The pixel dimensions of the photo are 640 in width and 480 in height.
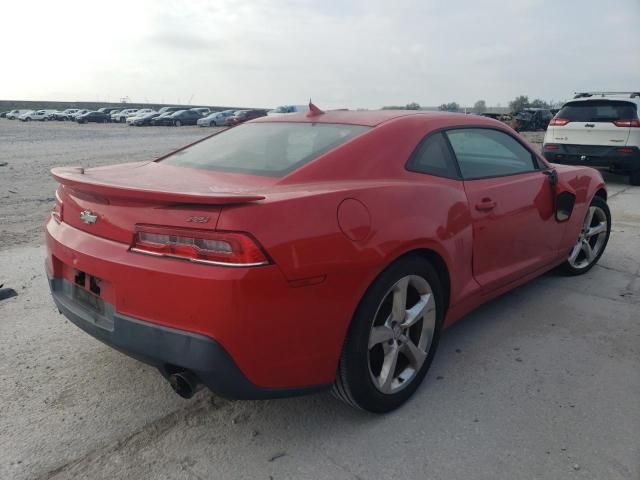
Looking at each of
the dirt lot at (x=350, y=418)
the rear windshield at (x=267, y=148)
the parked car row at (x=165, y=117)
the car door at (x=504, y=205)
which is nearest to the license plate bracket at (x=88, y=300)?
the dirt lot at (x=350, y=418)

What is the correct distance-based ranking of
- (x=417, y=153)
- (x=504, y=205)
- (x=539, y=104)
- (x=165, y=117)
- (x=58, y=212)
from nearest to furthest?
(x=58, y=212) → (x=417, y=153) → (x=504, y=205) → (x=165, y=117) → (x=539, y=104)

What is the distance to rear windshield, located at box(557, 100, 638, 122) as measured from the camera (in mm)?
9594

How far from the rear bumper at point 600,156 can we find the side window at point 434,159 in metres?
8.02

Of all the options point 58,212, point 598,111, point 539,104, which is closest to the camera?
point 58,212

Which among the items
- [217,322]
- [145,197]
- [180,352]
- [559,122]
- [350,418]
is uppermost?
[559,122]

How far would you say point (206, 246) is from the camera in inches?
78.6

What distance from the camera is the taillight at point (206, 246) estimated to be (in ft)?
6.41

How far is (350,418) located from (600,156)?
9.07 meters

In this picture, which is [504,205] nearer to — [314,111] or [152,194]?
[314,111]

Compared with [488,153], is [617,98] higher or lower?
higher

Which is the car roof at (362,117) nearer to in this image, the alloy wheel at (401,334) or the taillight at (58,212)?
the alloy wheel at (401,334)

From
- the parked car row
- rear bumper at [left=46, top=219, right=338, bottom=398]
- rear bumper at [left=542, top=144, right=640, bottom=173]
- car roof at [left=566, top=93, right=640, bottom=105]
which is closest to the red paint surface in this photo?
rear bumper at [left=46, top=219, right=338, bottom=398]

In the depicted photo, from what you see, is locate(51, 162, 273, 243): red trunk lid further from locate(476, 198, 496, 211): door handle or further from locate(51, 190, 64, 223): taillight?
locate(476, 198, 496, 211): door handle

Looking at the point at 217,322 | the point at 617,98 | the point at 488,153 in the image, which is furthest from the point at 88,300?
the point at 617,98
